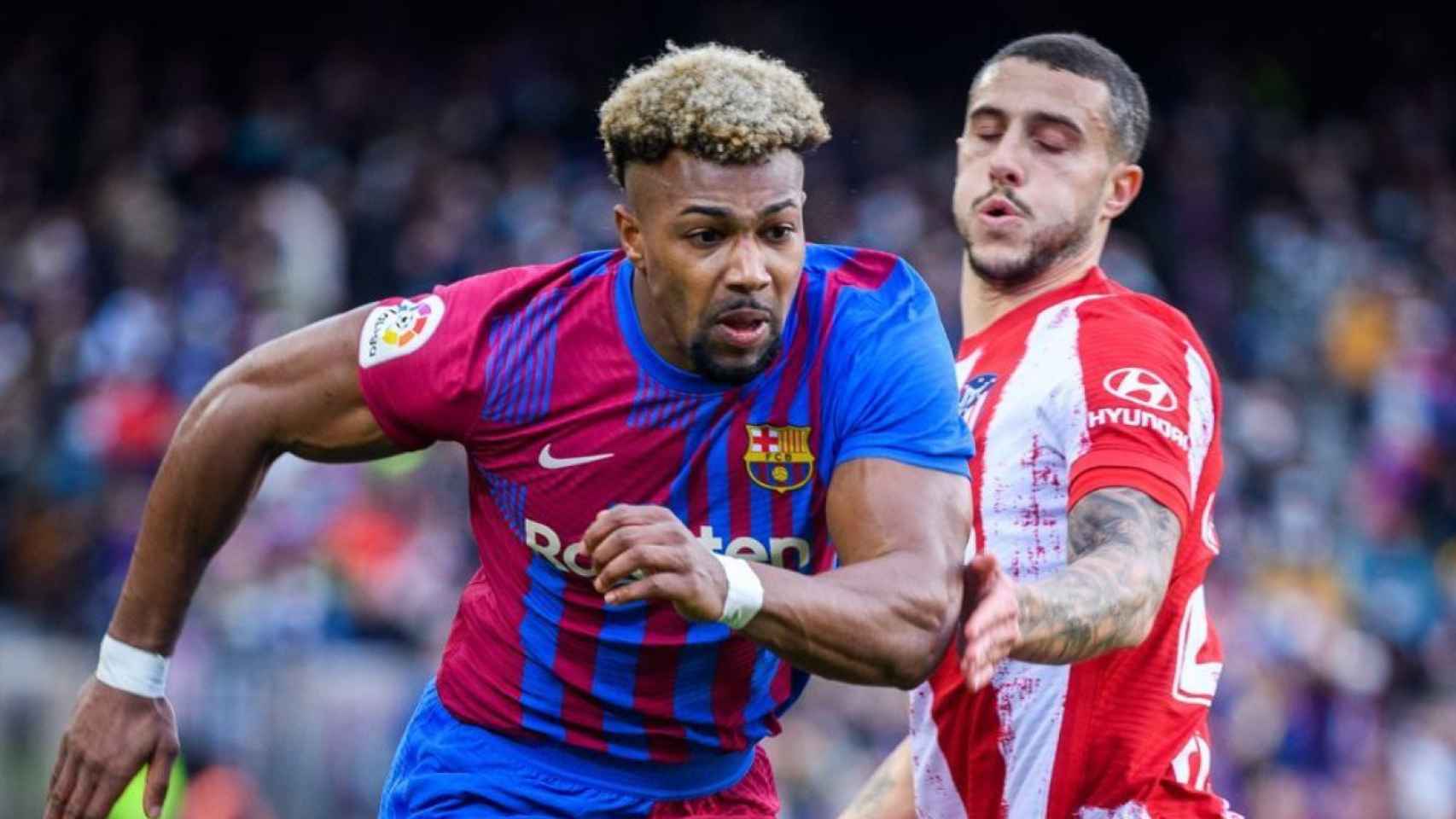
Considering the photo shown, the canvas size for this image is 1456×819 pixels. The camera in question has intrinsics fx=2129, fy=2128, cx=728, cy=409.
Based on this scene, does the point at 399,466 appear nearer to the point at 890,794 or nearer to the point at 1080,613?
the point at 890,794

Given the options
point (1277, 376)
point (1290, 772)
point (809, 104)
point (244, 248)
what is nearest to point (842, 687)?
point (1290, 772)

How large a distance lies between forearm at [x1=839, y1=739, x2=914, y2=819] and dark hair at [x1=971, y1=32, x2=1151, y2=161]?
4.98ft

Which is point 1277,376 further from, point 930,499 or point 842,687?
point 930,499

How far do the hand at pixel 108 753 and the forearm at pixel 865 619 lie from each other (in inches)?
62.1

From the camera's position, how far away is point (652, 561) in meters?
3.29

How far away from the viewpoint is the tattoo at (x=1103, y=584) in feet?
12.2

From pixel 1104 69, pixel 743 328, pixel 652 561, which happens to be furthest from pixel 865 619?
pixel 1104 69

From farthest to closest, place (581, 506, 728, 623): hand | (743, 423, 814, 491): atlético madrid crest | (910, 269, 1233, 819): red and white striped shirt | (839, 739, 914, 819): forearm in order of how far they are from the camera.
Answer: (839, 739, 914, 819): forearm < (910, 269, 1233, 819): red and white striped shirt < (743, 423, 814, 491): atlético madrid crest < (581, 506, 728, 623): hand

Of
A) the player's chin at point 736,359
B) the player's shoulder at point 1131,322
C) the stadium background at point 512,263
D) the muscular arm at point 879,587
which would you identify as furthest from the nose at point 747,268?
the stadium background at point 512,263

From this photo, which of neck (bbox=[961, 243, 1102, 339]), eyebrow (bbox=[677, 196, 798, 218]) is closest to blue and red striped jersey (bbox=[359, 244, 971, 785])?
eyebrow (bbox=[677, 196, 798, 218])

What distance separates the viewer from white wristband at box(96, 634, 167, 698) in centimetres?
443

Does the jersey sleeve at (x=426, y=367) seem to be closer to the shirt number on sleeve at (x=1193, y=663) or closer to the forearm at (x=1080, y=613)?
the forearm at (x=1080, y=613)

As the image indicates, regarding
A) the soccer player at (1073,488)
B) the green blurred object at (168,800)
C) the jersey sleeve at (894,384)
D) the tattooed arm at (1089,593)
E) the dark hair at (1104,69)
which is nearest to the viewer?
the tattooed arm at (1089,593)

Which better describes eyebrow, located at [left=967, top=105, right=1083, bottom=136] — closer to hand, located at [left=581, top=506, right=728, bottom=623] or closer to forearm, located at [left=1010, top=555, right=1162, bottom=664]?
forearm, located at [left=1010, top=555, right=1162, bottom=664]
